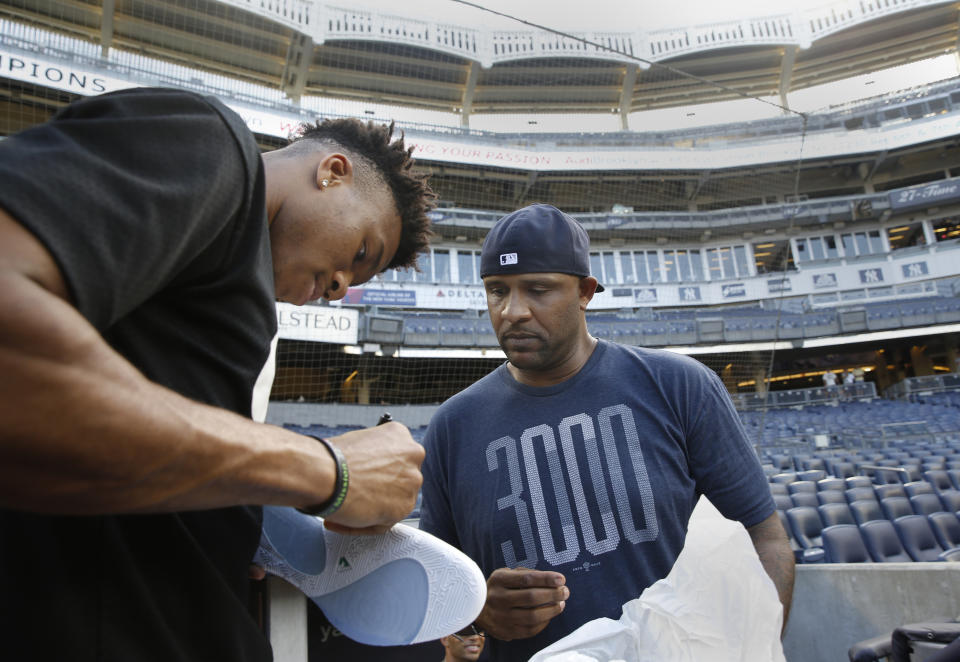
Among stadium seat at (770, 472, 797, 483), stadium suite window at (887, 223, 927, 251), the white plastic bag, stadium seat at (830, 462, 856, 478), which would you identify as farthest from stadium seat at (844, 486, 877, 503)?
stadium suite window at (887, 223, 927, 251)

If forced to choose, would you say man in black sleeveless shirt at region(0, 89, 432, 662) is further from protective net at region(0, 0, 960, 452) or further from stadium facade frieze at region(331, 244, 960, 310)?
stadium facade frieze at region(331, 244, 960, 310)

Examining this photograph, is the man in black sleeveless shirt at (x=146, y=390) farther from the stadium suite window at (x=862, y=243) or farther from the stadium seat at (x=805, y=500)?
the stadium suite window at (x=862, y=243)

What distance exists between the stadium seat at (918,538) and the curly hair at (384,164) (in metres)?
5.58

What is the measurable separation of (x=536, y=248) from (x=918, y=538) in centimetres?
538

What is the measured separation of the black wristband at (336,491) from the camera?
0.65 m

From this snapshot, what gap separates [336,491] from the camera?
2.13 ft

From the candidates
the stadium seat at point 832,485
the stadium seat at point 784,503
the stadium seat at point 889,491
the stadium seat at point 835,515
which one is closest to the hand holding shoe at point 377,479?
the stadium seat at point 835,515

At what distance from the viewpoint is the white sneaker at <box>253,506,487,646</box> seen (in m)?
0.76

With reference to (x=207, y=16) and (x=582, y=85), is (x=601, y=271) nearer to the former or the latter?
(x=582, y=85)

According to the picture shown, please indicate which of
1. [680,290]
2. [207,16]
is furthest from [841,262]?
[207,16]

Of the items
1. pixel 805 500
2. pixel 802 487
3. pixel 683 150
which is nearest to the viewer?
pixel 805 500

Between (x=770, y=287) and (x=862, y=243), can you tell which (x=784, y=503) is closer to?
(x=770, y=287)

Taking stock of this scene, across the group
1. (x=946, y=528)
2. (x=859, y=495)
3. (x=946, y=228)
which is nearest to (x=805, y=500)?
(x=859, y=495)

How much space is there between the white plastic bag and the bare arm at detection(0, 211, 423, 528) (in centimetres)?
61
